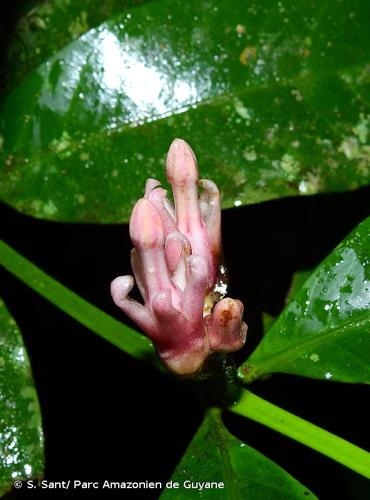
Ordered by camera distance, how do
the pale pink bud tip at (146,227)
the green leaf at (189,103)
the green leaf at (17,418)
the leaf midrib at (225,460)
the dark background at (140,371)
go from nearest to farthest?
the pale pink bud tip at (146,227)
the leaf midrib at (225,460)
the green leaf at (17,418)
the green leaf at (189,103)
the dark background at (140,371)

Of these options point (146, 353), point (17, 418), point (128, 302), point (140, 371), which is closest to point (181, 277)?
point (128, 302)

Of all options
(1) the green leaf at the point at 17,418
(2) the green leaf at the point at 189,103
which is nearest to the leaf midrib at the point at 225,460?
(1) the green leaf at the point at 17,418

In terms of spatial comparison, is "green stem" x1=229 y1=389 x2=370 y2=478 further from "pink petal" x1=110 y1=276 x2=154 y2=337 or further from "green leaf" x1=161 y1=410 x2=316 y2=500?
"pink petal" x1=110 y1=276 x2=154 y2=337

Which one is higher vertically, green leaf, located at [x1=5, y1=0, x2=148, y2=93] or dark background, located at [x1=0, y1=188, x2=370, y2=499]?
green leaf, located at [x1=5, y1=0, x2=148, y2=93]

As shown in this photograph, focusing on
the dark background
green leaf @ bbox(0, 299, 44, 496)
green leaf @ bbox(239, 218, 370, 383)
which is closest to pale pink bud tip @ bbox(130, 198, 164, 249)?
green leaf @ bbox(239, 218, 370, 383)

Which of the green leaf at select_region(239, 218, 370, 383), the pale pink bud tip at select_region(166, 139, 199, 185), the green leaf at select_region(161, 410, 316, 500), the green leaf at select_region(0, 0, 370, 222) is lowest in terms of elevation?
the green leaf at select_region(161, 410, 316, 500)

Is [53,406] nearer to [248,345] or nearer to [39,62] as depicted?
[248,345]

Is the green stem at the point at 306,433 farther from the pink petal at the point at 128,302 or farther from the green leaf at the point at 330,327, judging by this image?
the pink petal at the point at 128,302
